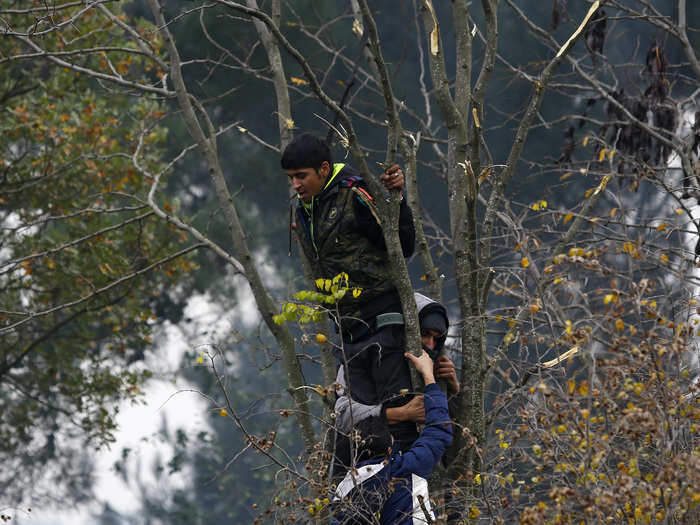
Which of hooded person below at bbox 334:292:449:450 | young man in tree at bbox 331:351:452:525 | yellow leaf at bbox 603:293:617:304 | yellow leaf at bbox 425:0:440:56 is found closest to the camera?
yellow leaf at bbox 603:293:617:304

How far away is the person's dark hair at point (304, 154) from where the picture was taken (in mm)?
3336

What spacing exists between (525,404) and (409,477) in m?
0.62

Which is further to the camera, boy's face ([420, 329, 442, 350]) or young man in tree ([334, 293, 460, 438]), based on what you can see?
boy's face ([420, 329, 442, 350])

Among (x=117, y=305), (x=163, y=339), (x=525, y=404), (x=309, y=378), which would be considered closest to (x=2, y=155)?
(x=117, y=305)

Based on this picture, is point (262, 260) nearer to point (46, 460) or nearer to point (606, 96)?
point (46, 460)

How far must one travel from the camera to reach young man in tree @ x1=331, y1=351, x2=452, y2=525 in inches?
114

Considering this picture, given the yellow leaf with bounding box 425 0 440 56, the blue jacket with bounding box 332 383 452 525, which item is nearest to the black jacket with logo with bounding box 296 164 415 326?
the blue jacket with bounding box 332 383 452 525

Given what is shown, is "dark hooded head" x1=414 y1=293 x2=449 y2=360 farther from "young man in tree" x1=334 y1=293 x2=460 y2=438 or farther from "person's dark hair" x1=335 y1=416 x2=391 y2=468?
"person's dark hair" x1=335 y1=416 x2=391 y2=468

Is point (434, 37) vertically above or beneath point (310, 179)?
above

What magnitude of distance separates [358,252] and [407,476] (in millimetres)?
915

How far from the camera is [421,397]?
10.1 feet

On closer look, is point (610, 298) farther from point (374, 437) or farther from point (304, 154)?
point (304, 154)

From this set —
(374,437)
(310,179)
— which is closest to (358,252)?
(310,179)

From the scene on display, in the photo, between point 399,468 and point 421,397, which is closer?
point 399,468
